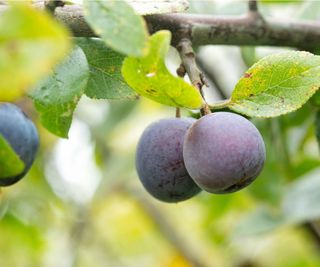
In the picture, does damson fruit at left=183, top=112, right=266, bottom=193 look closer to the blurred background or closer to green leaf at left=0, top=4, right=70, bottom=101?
green leaf at left=0, top=4, right=70, bottom=101

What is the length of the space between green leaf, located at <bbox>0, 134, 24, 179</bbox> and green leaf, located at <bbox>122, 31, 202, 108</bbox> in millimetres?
154

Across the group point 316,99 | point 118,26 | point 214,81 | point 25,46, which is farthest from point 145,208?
point 25,46

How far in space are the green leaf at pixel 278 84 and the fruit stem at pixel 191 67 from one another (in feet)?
0.13

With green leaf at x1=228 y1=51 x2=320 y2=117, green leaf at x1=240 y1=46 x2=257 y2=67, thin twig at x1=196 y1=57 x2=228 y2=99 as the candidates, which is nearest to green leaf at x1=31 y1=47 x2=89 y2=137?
green leaf at x1=228 y1=51 x2=320 y2=117

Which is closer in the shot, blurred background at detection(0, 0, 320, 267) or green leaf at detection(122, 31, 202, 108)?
green leaf at detection(122, 31, 202, 108)

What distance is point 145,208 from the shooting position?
203cm

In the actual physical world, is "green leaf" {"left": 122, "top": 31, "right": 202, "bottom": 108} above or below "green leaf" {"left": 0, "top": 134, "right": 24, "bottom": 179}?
above

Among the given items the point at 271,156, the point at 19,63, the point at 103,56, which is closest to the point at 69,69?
the point at 103,56

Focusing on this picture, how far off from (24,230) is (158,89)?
1064 mm

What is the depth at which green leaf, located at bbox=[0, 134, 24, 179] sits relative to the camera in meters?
0.77

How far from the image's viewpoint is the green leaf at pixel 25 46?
17.7 inches

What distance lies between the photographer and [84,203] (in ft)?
6.68

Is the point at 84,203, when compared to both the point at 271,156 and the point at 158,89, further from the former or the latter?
the point at 158,89

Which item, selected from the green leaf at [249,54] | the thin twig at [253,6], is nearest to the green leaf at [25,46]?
the thin twig at [253,6]
